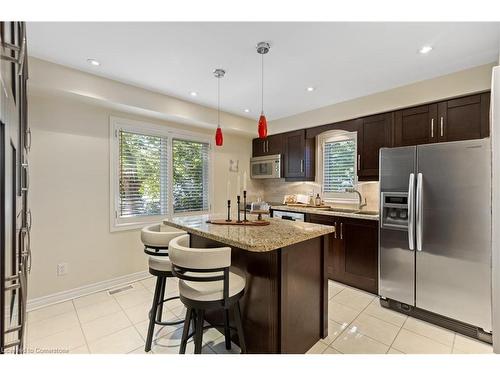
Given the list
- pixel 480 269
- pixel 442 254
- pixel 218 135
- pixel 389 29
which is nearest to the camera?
pixel 389 29

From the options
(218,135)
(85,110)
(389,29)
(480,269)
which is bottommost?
(480,269)

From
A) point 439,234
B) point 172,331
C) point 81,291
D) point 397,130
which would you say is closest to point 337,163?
point 397,130

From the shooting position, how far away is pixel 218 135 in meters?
2.52

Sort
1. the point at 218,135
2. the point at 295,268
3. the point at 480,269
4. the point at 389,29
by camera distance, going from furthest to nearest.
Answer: the point at 218,135
the point at 480,269
the point at 389,29
the point at 295,268

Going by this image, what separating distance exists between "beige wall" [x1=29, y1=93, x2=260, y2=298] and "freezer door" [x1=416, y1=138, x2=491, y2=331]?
12.0 feet

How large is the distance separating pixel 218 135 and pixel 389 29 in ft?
5.83

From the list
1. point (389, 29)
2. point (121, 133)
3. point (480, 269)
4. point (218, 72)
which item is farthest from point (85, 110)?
point (480, 269)

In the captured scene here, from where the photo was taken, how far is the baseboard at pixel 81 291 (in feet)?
8.23

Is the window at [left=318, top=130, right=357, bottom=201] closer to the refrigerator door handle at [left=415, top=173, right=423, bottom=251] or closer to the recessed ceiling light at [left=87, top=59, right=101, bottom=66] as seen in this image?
the refrigerator door handle at [left=415, top=173, right=423, bottom=251]

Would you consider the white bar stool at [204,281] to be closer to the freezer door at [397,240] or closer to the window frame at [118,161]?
the freezer door at [397,240]

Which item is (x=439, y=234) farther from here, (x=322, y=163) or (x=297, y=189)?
(x=297, y=189)

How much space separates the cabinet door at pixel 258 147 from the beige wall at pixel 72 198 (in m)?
2.53

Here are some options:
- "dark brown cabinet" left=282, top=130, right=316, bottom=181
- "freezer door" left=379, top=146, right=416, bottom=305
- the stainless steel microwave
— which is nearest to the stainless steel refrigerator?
"freezer door" left=379, top=146, right=416, bottom=305
